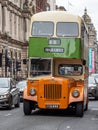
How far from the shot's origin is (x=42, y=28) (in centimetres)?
2505

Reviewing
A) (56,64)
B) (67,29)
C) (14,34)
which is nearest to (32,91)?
(56,64)

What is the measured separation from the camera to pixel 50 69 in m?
24.8

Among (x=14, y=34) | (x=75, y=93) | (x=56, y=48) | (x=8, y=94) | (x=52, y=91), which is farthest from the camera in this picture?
(x=14, y=34)

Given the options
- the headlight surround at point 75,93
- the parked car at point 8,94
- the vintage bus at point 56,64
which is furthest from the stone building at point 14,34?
the headlight surround at point 75,93

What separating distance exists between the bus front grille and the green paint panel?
58.9 inches

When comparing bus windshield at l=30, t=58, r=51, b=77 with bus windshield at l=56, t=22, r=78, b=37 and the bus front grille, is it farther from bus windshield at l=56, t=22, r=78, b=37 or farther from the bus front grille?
bus windshield at l=56, t=22, r=78, b=37

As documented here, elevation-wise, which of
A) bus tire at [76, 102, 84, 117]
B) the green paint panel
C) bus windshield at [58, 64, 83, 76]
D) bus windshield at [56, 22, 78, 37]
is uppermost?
bus windshield at [56, 22, 78, 37]

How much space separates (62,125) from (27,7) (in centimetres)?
8275

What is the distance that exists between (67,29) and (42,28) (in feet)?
3.42

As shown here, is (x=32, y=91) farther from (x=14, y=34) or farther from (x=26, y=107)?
(x=14, y=34)

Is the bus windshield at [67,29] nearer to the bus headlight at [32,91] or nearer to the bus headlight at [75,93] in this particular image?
the bus headlight at [75,93]

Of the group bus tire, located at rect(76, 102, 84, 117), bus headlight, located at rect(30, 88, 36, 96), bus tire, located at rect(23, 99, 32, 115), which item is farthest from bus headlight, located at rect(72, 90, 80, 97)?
bus tire, located at rect(23, 99, 32, 115)

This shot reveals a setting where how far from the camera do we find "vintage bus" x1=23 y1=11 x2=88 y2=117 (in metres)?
23.9

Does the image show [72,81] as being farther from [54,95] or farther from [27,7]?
[27,7]
